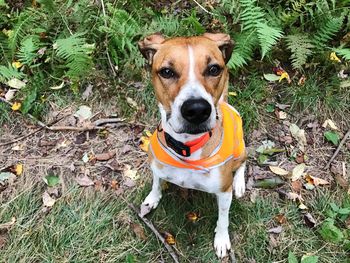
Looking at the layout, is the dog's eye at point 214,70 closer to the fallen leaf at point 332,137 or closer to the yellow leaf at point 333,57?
the fallen leaf at point 332,137

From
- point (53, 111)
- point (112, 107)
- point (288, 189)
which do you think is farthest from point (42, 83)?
point (288, 189)

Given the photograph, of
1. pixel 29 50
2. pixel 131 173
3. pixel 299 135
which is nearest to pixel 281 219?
pixel 299 135

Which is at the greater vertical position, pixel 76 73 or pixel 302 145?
pixel 76 73

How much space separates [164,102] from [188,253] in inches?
75.3

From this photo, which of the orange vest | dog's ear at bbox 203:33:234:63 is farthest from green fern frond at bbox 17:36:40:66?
dog's ear at bbox 203:33:234:63

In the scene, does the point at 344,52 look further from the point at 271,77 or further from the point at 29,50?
the point at 29,50

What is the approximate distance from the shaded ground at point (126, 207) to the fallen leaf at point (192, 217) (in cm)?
3

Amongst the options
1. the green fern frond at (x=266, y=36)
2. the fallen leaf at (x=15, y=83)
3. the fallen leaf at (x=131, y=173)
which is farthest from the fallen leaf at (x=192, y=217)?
the fallen leaf at (x=15, y=83)

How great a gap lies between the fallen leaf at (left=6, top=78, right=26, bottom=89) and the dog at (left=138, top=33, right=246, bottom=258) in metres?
2.41

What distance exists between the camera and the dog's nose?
292cm

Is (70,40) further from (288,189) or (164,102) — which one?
(288,189)

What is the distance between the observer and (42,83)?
5.48 m

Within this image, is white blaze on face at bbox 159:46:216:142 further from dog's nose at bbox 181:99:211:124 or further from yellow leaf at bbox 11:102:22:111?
yellow leaf at bbox 11:102:22:111

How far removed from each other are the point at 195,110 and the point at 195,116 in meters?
0.06
